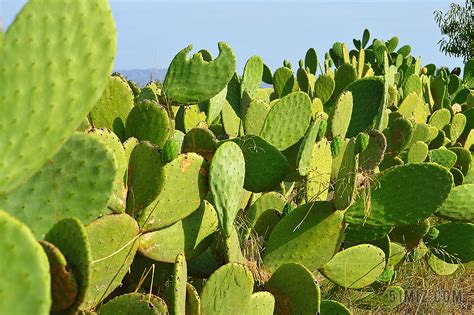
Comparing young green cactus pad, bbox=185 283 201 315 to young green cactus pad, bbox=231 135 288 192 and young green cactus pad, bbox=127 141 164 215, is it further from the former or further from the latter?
young green cactus pad, bbox=231 135 288 192

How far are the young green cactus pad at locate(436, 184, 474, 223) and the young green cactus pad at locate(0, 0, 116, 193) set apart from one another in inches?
99.4

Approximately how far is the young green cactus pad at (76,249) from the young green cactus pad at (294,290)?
3.00 ft

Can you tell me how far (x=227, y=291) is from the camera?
184 cm

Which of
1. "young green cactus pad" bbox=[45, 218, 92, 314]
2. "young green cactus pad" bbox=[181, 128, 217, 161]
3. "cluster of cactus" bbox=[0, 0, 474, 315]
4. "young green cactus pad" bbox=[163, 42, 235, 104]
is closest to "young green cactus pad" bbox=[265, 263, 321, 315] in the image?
"cluster of cactus" bbox=[0, 0, 474, 315]

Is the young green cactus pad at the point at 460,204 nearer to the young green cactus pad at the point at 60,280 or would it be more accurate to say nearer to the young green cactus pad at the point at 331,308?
the young green cactus pad at the point at 331,308

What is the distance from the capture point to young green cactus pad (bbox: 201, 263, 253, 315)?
1.82m

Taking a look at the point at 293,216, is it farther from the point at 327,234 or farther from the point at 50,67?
the point at 50,67

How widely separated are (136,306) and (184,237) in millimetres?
374

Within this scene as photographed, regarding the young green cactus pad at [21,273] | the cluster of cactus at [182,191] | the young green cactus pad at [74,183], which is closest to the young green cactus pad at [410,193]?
the cluster of cactus at [182,191]

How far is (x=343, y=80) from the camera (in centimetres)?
427

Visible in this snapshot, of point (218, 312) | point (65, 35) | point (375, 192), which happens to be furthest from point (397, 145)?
point (65, 35)

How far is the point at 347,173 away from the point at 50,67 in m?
1.43

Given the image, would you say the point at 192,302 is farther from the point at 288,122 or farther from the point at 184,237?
the point at 288,122

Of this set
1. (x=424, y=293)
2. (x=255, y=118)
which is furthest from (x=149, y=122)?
(x=424, y=293)
